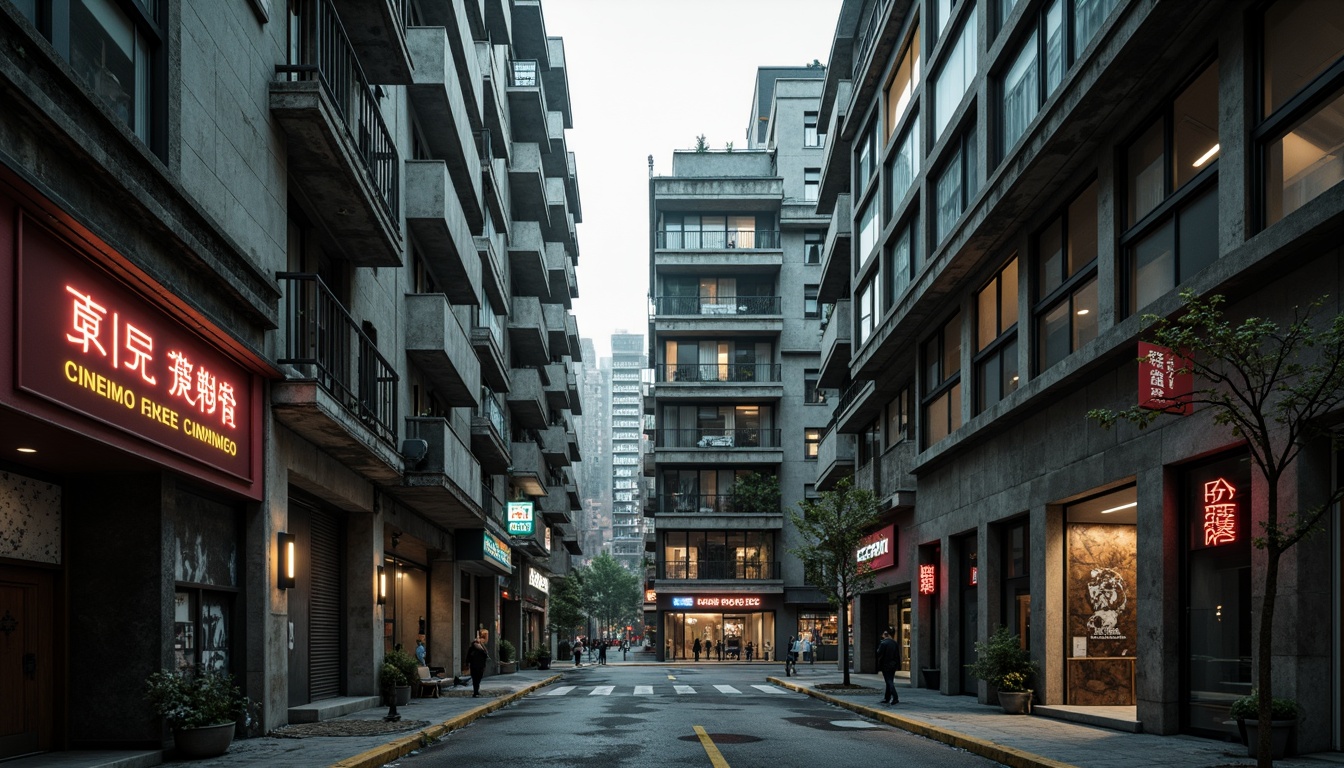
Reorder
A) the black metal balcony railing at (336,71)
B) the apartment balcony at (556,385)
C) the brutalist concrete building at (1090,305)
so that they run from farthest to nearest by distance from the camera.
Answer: the apartment balcony at (556,385) < the black metal balcony railing at (336,71) < the brutalist concrete building at (1090,305)

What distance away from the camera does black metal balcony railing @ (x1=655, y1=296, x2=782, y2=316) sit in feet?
224

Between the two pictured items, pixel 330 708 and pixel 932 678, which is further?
pixel 932 678

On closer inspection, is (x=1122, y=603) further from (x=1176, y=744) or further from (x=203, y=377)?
(x=203, y=377)

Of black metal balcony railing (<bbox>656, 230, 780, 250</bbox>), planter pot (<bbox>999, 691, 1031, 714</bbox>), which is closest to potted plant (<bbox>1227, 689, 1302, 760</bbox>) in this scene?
planter pot (<bbox>999, 691, 1031, 714</bbox>)

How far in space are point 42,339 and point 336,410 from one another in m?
7.80

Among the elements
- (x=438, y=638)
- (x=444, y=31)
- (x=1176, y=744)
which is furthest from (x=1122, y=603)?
(x=438, y=638)

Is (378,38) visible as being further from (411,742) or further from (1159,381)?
(1159,381)

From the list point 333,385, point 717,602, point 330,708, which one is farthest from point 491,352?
point 717,602

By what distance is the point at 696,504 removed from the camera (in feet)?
220

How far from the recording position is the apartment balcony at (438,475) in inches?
982

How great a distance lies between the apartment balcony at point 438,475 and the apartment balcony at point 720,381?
122 feet

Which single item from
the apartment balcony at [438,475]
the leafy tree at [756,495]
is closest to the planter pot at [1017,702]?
the apartment balcony at [438,475]

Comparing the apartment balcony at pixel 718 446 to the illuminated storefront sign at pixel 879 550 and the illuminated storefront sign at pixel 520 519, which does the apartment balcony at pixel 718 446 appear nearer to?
the illuminated storefront sign at pixel 520 519

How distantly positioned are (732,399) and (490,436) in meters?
32.3
